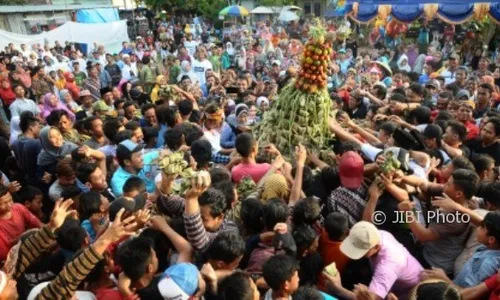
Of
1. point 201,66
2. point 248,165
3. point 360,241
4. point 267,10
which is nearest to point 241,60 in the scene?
point 201,66

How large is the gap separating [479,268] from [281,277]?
1.25m

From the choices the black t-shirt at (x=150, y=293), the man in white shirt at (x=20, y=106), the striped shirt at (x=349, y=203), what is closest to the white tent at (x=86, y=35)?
the man in white shirt at (x=20, y=106)

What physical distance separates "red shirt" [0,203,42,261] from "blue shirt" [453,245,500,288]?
326 centimetres

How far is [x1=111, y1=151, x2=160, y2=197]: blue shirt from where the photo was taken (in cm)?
422

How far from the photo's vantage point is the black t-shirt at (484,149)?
4695 millimetres

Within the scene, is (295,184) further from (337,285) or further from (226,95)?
(226,95)

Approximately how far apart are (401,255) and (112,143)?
3579 mm

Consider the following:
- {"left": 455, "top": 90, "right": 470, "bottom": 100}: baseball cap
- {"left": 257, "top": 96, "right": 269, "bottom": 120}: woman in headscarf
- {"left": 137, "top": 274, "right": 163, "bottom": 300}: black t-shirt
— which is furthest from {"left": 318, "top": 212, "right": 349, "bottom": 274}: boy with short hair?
{"left": 455, "top": 90, "right": 470, "bottom": 100}: baseball cap

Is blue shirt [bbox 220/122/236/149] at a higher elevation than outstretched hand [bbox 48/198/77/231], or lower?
lower

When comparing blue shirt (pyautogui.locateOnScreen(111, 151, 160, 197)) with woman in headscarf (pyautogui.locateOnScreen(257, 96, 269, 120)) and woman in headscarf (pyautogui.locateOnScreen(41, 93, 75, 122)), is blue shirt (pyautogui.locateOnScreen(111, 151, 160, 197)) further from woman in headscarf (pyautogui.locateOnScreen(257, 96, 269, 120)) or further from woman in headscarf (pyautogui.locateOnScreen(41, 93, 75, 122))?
woman in headscarf (pyautogui.locateOnScreen(41, 93, 75, 122))

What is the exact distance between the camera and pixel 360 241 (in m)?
2.75

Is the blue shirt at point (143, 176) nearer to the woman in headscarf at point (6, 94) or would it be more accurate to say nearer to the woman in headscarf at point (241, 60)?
the woman in headscarf at point (6, 94)

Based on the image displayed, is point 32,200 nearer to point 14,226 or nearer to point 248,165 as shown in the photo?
point 14,226

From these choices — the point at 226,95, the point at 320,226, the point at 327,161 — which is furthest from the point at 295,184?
the point at 226,95
